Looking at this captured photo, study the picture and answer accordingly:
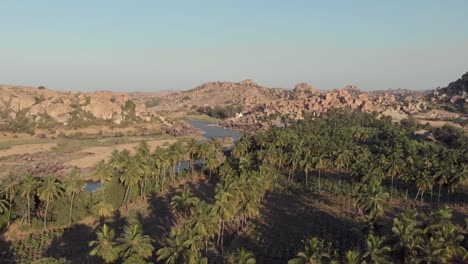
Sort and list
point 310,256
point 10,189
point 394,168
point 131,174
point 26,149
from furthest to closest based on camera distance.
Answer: point 26,149 < point 394,168 < point 131,174 < point 10,189 < point 310,256

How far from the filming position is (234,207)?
188 feet

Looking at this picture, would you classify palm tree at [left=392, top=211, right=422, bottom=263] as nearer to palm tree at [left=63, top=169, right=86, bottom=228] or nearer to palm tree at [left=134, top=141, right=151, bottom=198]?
palm tree at [left=134, top=141, right=151, bottom=198]

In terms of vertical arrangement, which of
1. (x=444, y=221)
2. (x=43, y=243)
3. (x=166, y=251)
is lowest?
(x=43, y=243)

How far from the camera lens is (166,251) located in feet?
140

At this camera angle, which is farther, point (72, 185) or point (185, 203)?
point (72, 185)

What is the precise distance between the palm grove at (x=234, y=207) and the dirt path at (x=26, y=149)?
225 feet

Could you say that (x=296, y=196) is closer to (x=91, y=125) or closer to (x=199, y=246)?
(x=199, y=246)

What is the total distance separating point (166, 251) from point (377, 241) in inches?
979

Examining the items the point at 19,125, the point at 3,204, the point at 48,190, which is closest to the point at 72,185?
the point at 48,190

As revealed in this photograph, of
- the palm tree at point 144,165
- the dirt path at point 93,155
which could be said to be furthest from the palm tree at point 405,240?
the dirt path at point 93,155

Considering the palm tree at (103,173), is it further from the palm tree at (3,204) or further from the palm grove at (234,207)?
the palm tree at (3,204)

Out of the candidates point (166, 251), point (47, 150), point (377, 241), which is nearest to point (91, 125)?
point (47, 150)

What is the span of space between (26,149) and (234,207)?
117m

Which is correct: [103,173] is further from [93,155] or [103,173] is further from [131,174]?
[93,155]
